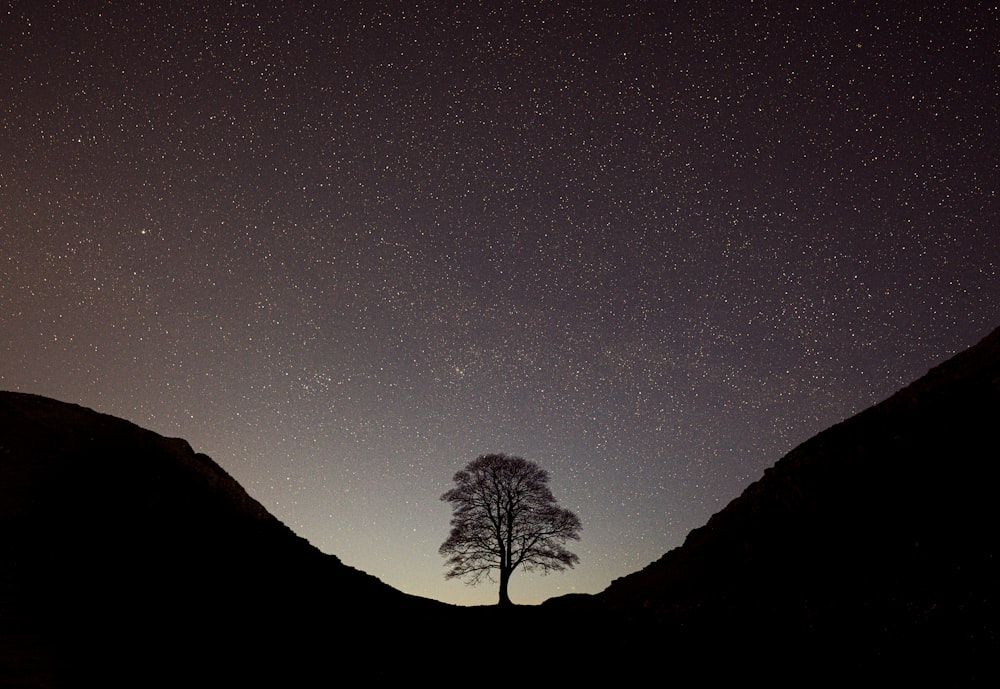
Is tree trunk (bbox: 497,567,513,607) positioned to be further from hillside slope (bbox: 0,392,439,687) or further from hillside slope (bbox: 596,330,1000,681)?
hillside slope (bbox: 0,392,439,687)

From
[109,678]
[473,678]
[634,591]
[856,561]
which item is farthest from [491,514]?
[109,678]

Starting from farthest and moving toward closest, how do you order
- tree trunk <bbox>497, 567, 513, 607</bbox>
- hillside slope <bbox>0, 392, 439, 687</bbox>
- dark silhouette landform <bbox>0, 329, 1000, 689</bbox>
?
1. tree trunk <bbox>497, 567, 513, 607</bbox>
2. hillside slope <bbox>0, 392, 439, 687</bbox>
3. dark silhouette landform <bbox>0, 329, 1000, 689</bbox>

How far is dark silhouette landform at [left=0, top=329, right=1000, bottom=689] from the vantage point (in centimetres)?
1095

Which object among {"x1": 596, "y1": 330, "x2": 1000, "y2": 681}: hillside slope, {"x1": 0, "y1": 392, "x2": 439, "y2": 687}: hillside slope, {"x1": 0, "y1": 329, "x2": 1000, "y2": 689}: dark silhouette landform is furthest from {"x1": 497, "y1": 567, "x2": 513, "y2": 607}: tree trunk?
{"x1": 0, "y1": 392, "x2": 439, "y2": 687}: hillside slope

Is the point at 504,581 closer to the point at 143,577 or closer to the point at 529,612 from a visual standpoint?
the point at 529,612

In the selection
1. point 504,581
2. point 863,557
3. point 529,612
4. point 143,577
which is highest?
point 504,581

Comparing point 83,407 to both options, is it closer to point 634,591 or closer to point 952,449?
point 634,591

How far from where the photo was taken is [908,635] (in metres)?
11.0

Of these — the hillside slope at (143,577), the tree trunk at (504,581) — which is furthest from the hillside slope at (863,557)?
the tree trunk at (504,581)

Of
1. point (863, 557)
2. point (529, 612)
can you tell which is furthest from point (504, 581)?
point (863, 557)

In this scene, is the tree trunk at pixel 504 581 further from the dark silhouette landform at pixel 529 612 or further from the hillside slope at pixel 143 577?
the hillside slope at pixel 143 577

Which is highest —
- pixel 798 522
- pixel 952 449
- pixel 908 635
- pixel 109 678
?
pixel 952 449

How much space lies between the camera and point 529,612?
19266mm

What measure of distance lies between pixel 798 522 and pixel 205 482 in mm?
23991
